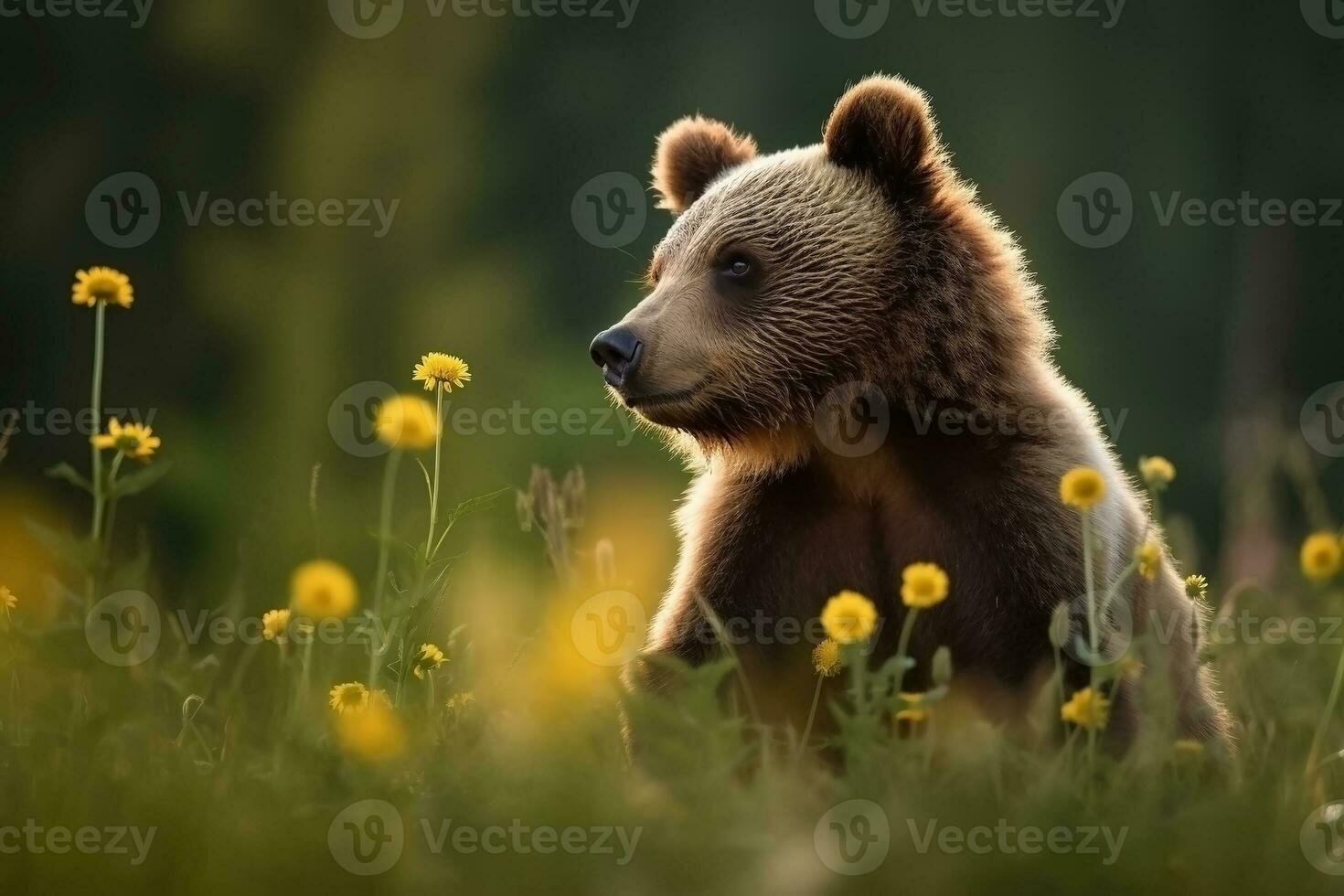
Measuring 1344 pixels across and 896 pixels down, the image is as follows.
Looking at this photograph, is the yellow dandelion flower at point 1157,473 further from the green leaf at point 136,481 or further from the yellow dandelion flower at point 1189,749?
the green leaf at point 136,481

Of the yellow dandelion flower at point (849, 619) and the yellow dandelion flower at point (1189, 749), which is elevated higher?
the yellow dandelion flower at point (849, 619)

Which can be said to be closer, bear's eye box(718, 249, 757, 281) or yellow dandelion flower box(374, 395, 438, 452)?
yellow dandelion flower box(374, 395, 438, 452)

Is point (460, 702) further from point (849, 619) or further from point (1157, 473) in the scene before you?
point (1157, 473)

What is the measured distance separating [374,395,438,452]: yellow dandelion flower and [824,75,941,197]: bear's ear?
1.47 metres

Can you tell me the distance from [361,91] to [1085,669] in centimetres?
739

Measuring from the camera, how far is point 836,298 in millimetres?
3750

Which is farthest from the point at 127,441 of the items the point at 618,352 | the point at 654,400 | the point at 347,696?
the point at 654,400

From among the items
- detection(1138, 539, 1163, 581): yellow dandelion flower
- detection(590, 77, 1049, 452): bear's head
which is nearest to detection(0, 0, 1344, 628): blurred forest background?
detection(590, 77, 1049, 452): bear's head

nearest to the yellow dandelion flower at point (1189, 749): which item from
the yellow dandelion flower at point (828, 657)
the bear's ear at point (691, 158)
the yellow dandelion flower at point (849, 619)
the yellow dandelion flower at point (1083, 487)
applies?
the yellow dandelion flower at point (1083, 487)

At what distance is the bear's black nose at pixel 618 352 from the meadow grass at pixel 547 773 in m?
0.54

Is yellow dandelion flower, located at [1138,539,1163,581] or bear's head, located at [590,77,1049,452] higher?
bear's head, located at [590,77,1049,452]

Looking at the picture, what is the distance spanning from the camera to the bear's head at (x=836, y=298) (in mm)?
3623

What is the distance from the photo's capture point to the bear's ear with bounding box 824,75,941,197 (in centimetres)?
383

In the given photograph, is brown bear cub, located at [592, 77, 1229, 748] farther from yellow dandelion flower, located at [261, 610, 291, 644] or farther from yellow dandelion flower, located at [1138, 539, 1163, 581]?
yellow dandelion flower, located at [261, 610, 291, 644]
